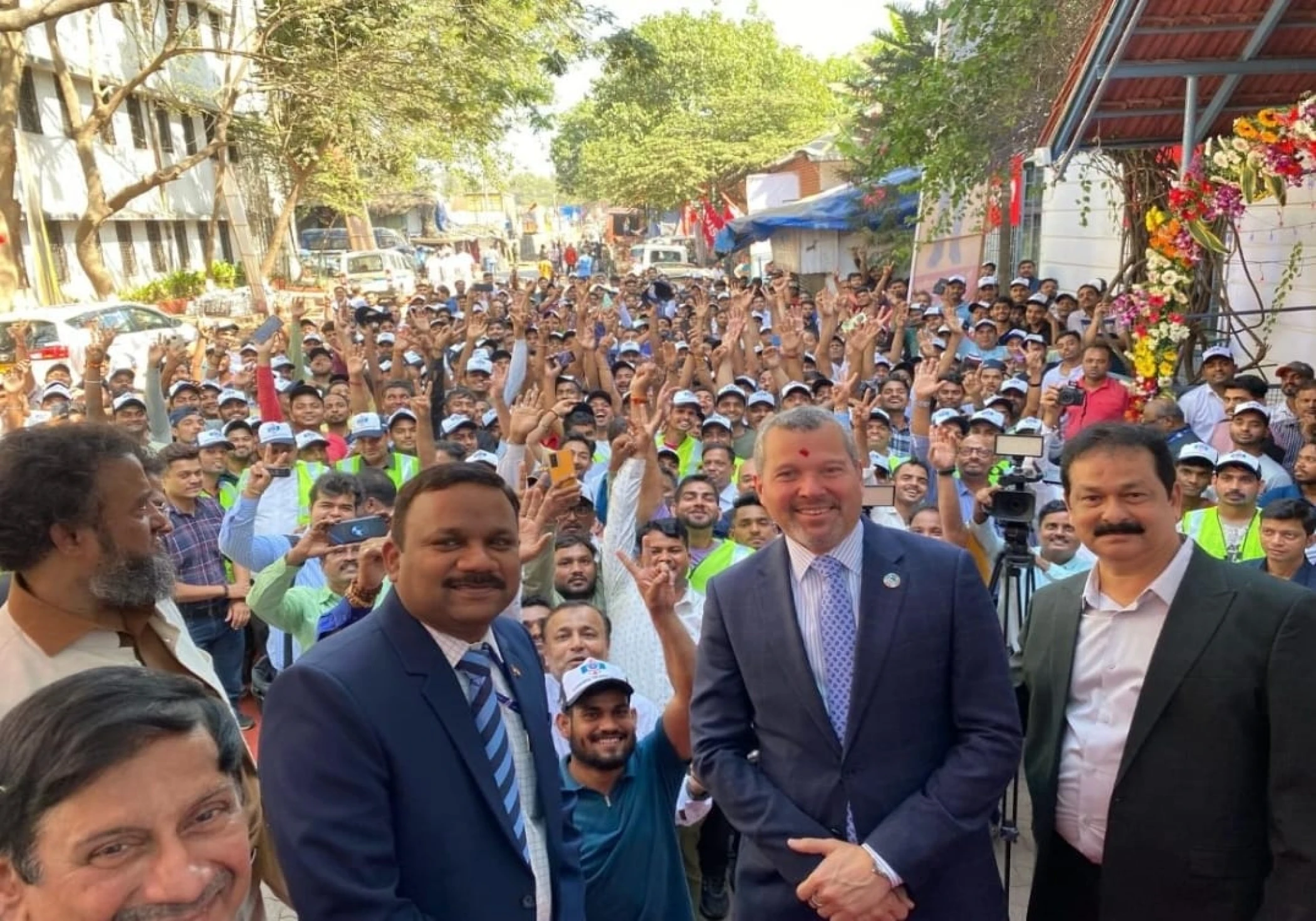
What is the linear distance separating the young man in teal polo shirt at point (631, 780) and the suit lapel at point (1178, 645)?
3.43 ft

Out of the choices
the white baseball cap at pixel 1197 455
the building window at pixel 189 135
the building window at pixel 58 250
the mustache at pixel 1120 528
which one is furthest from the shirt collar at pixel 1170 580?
the building window at pixel 189 135

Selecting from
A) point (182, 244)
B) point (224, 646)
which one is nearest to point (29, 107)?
point (182, 244)

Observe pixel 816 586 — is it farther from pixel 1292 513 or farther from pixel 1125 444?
pixel 1292 513

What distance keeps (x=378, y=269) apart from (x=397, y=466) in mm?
→ 26448

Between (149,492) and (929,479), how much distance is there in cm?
446

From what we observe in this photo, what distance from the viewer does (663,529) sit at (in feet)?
13.8

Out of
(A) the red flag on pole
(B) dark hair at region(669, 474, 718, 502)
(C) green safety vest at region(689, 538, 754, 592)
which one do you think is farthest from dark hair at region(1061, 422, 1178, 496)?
(A) the red flag on pole

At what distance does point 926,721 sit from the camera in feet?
7.21

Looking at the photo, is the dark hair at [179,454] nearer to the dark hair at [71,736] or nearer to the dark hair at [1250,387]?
the dark hair at [71,736]

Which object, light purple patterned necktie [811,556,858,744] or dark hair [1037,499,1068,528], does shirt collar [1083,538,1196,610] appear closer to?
light purple patterned necktie [811,556,858,744]

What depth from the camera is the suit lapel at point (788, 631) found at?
2195mm

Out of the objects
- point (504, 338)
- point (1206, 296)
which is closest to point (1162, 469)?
point (1206, 296)

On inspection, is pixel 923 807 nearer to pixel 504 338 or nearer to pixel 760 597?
pixel 760 597

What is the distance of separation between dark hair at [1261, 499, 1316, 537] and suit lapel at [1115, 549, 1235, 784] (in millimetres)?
2223
